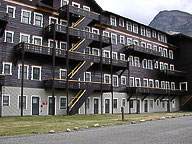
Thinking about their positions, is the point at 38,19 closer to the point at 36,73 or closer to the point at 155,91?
the point at 36,73

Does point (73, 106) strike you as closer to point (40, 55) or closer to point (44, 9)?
point (40, 55)

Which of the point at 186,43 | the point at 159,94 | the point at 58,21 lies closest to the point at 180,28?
the point at 186,43

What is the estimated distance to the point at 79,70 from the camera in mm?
30562

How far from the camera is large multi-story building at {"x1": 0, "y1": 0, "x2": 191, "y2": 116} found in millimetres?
27594

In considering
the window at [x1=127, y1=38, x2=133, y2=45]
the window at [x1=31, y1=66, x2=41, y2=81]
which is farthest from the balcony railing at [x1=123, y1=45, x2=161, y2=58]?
the window at [x1=31, y1=66, x2=41, y2=81]

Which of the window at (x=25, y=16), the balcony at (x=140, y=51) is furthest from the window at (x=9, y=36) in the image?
the balcony at (x=140, y=51)

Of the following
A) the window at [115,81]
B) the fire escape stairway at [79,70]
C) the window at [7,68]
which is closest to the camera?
the window at [7,68]

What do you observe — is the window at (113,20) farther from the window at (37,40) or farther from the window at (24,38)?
the window at (24,38)

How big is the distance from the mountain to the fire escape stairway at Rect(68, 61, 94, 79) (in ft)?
413

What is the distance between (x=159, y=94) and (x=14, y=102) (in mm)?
28227

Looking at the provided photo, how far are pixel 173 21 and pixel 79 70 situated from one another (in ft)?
493

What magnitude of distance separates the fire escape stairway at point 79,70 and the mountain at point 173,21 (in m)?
126

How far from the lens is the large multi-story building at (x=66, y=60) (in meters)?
27.6

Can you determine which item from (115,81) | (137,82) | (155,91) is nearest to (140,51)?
(137,82)
